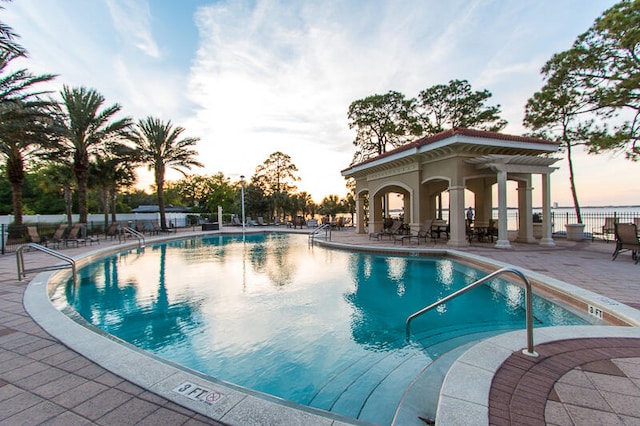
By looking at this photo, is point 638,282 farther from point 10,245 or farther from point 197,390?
point 10,245

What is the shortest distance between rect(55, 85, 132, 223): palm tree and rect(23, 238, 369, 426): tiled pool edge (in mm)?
17167

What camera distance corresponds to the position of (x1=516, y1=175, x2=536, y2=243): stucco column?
1262 centimetres

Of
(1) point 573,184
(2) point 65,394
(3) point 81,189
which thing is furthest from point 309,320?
(1) point 573,184

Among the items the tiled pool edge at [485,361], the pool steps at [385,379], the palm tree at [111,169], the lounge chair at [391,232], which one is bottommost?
the pool steps at [385,379]

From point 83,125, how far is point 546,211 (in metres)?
24.3

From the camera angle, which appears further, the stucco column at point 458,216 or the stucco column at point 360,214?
the stucco column at point 360,214

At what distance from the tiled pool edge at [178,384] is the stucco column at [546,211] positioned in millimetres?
13466

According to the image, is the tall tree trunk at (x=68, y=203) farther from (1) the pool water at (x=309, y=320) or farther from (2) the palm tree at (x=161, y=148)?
(1) the pool water at (x=309, y=320)

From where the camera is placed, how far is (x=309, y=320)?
5.18 m

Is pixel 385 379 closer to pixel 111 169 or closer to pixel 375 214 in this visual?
pixel 375 214

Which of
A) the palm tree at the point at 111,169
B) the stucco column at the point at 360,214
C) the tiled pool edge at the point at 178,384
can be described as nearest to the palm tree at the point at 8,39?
the tiled pool edge at the point at 178,384

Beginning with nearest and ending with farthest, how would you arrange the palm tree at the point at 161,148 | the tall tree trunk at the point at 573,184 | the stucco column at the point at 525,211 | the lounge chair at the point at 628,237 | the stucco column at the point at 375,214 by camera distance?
1. the lounge chair at the point at 628,237
2. the stucco column at the point at 525,211
3. the tall tree trunk at the point at 573,184
4. the stucco column at the point at 375,214
5. the palm tree at the point at 161,148

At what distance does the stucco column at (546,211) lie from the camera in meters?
12.0

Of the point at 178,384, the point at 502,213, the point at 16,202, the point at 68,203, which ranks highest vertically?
the point at 68,203
